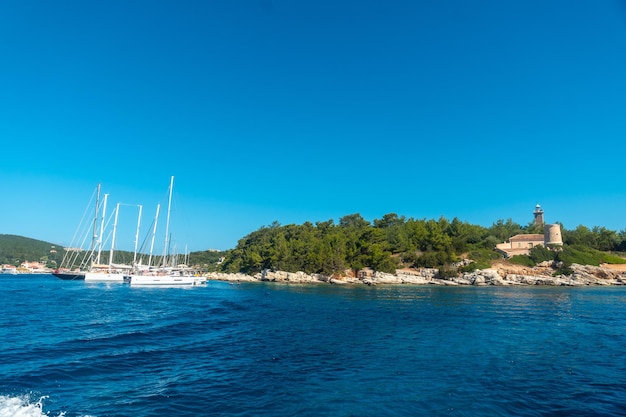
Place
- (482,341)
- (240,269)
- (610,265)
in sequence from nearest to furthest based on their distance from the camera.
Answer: (482,341) → (610,265) → (240,269)

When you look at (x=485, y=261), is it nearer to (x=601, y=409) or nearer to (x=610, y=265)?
(x=610, y=265)

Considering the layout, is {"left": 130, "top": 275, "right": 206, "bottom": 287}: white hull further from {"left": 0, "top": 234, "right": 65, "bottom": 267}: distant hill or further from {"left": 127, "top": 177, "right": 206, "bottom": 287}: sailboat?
{"left": 0, "top": 234, "right": 65, "bottom": 267}: distant hill

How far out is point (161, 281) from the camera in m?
61.0

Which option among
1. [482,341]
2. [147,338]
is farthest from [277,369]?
[482,341]

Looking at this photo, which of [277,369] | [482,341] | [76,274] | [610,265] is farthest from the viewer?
[610,265]

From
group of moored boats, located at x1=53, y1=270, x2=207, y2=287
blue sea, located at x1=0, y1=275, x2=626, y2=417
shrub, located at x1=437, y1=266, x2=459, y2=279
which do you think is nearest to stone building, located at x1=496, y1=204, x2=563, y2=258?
shrub, located at x1=437, y1=266, x2=459, y2=279

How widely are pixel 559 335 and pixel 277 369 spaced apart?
1584 centimetres

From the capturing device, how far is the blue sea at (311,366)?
30.8ft

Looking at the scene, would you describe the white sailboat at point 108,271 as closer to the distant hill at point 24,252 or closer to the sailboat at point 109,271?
the sailboat at point 109,271

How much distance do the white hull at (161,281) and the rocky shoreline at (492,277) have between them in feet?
79.7

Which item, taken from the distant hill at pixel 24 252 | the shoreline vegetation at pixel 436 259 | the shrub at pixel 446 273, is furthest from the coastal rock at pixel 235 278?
the distant hill at pixel 24 252

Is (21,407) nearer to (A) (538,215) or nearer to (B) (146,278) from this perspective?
(B) (146,278)

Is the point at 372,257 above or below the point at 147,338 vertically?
above

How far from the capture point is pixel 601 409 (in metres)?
9.38
